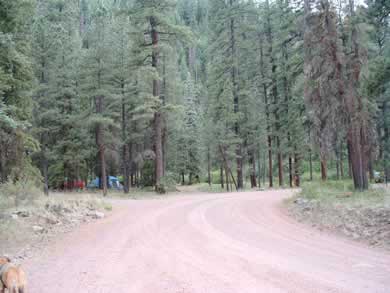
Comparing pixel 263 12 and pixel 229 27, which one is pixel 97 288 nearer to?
pixel 229 27

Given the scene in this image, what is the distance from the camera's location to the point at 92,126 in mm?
24188

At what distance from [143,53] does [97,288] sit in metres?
18.2

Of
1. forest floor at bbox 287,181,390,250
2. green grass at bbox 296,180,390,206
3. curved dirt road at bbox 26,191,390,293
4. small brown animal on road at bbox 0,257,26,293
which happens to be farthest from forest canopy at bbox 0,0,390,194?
small brown animal on road at bbox 0,257,26,293

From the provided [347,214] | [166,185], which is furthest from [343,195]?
[166,185]

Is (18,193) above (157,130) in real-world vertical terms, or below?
below

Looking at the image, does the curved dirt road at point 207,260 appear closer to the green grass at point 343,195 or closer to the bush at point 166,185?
the green grass at point 343,195

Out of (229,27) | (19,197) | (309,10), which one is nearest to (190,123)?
(229,27)

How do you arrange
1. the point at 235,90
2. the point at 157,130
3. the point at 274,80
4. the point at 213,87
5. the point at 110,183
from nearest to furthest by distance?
the point at 157,130, the point at 235,90, the point at 213,87, the point at 274,80, the point at 110,183

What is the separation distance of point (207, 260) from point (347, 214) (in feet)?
16.3

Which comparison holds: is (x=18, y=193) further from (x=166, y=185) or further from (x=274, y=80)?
(x=274, y=80)

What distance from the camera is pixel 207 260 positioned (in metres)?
6.14

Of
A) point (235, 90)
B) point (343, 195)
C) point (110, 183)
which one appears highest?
point (235, 90)

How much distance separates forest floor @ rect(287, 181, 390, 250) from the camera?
768 centimetres

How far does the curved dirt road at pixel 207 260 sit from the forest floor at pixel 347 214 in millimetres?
535
